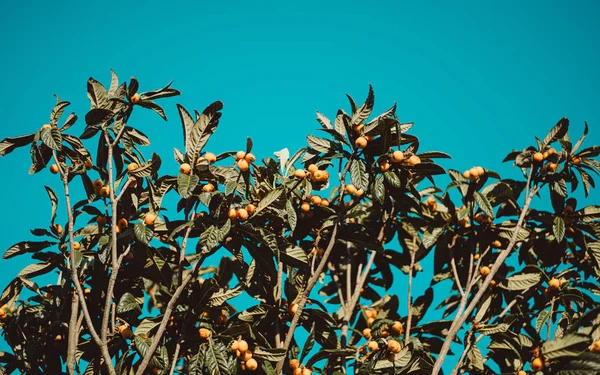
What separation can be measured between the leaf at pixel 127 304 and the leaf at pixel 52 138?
1.00 metres

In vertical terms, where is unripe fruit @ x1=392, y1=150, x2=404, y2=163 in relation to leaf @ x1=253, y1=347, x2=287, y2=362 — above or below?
above

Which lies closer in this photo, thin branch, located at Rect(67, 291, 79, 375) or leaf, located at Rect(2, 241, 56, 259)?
thin branch, located at Rect(67, 291, 79, 375)

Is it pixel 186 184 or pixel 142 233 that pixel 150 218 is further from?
pixel 186 184

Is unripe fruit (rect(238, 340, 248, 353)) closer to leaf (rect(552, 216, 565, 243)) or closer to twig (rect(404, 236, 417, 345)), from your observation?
twig (rect(404, 236, 417, 345))

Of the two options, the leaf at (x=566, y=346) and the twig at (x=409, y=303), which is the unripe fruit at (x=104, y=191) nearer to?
the twig at (x=409, y=303)

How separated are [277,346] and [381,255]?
1795 millimetres

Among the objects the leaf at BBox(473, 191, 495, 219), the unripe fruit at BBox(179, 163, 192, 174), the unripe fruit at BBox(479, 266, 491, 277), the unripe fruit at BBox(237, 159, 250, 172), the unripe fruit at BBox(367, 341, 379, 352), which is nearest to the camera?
the unripe fruit at BBox(237, 159, 250, 172)

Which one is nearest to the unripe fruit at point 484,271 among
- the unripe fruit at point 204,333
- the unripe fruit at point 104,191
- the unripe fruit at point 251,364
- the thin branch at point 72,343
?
the unripe fruit at point 251,364

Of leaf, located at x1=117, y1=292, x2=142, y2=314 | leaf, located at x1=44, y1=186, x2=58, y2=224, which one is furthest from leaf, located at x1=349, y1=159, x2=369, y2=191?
leaf, located at x1=44, y1=186, x2=58, y2=224

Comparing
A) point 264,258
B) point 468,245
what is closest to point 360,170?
point 264,258

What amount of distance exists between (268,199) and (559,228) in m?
2.24

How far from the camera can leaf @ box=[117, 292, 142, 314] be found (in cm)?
388

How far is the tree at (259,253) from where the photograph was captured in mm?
3736

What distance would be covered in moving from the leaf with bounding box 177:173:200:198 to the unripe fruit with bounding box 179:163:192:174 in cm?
7
